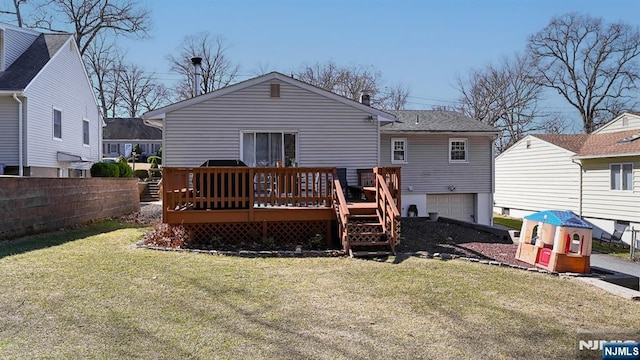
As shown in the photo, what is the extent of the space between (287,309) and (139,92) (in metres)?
44.1

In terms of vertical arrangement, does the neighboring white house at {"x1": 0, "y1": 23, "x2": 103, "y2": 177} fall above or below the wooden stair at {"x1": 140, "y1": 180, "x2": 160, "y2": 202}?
above

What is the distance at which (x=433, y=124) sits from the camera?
19391 millimetres

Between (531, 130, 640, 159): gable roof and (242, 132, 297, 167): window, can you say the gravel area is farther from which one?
(531, 130, 640, 159): gable roof

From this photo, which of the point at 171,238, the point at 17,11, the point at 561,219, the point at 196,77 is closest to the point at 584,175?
the point at 561,219

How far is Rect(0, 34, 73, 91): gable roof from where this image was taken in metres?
15.8

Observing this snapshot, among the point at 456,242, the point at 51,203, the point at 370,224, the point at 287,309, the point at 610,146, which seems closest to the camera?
the point at 287,309

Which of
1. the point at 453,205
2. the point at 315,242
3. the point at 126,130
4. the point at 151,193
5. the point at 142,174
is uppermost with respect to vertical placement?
the point at 126,130

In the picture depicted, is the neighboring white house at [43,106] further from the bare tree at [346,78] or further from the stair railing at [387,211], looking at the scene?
the bare tree at [346,78]

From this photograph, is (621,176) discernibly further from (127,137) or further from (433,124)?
(127,137)

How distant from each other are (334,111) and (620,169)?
488 inches

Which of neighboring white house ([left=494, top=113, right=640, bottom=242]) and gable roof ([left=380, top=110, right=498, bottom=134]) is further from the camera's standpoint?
gable roof ([left=380, top=110, right=498, bottom=134])

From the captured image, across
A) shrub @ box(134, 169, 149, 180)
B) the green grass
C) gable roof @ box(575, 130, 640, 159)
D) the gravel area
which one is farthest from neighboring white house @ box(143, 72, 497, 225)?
shrub @ box(134, 169, 149, 180)

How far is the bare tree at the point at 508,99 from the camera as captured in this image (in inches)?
1479

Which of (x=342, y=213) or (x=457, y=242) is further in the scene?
(x=457, y=242)
